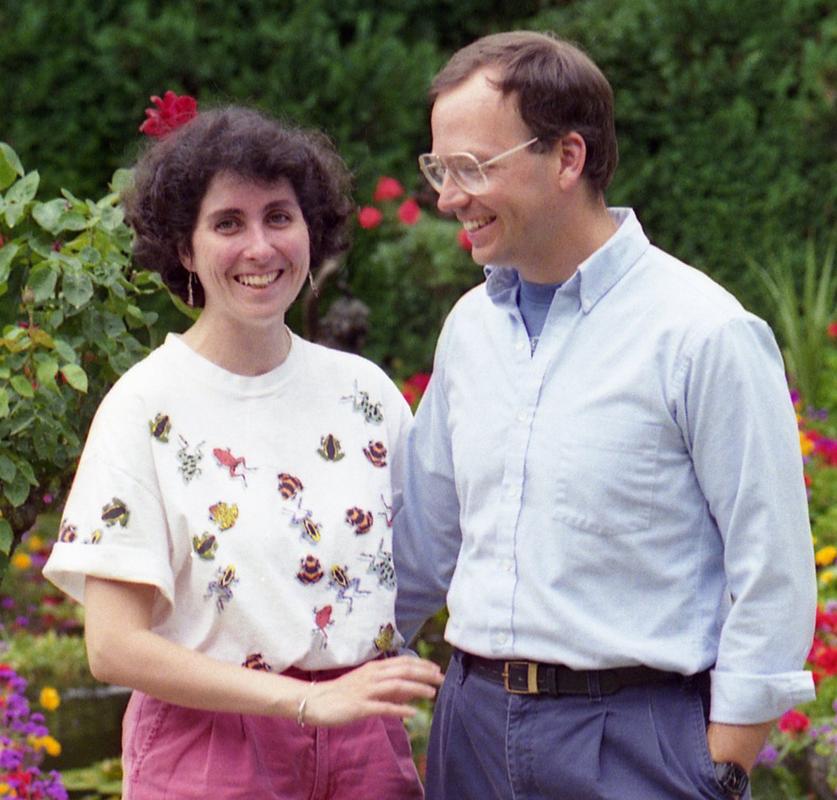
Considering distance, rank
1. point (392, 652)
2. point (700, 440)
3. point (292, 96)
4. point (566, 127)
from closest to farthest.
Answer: point (700, 440) → point (566, 127) → point (392, 652) → point (292, 96)

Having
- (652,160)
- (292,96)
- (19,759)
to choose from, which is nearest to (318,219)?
(19,759)

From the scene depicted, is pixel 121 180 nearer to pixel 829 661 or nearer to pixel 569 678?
pixel 569 678

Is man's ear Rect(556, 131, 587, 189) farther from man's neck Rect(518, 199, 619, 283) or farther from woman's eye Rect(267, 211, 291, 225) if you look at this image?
woman's eye Rect(267, 211, 291, 225)

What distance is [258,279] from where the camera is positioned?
2.45 m

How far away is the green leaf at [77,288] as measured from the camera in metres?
2.86

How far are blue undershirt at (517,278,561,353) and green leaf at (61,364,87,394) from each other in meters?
0.81

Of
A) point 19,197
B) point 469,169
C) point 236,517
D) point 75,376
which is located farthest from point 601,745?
point 19,197

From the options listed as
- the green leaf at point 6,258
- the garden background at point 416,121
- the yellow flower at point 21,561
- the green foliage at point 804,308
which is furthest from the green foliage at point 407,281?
the green leaf at point 6,258

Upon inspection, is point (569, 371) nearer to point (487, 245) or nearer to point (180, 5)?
point (487, 245)

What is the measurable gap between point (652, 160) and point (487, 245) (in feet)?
16.7

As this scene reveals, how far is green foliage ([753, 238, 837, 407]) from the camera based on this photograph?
653cm

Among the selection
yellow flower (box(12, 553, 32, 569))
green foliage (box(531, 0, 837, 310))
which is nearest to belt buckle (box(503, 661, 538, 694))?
yellow flower (box(12, 553, 32, 569))

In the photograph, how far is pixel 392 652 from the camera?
255 cm

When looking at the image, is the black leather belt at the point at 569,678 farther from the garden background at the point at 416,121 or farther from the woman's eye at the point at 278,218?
the garden background at the point at 416,121
